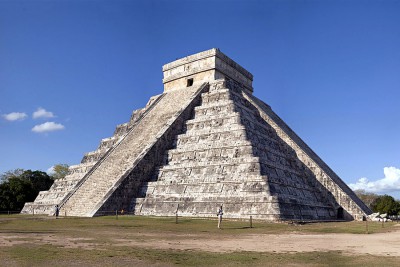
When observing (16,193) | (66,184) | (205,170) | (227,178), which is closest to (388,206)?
(227,178)

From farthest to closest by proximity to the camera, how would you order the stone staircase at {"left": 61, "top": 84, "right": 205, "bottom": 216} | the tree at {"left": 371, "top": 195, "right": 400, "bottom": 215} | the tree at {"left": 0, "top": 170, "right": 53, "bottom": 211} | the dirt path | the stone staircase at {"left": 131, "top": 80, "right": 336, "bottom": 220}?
the tree at {"left": 371, "top": 195, "right": 400, "bottom": 215}, the tree at {"left": 0, "top": 170, "right": 53, "bottom": 211}, the stone staircase at {"left": 61, "top": 84, "right": 205, "bottom": 216}, the stone staircase at {"left": 131, "top": 80, "right": 336, "bottom": 220}, the dirt path

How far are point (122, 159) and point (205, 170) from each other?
6368mm

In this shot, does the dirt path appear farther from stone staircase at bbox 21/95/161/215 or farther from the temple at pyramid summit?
stone staircase at bbox 21/95/161/215

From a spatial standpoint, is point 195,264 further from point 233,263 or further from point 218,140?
point 218,140

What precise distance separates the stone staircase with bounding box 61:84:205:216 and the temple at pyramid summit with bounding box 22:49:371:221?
3.3 inches

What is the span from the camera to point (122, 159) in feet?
81.3

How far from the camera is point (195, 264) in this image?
7520mm

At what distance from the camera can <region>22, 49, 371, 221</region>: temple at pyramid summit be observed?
19.8 meters

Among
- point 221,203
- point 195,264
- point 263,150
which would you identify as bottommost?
point 195,264

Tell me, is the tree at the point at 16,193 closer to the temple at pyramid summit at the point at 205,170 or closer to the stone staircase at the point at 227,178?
the temple at pyramid summit at the point at 205,170

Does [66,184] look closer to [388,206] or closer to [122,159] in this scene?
[122,159]

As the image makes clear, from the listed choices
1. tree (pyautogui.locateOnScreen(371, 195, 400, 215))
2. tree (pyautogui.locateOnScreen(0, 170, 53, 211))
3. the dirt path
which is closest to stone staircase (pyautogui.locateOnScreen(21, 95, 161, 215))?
tree (pyautogui.locateOnScreen(0, 170, 53, 211))

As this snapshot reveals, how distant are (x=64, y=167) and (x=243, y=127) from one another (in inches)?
1536

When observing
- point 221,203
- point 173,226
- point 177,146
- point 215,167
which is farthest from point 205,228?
point 177,146
